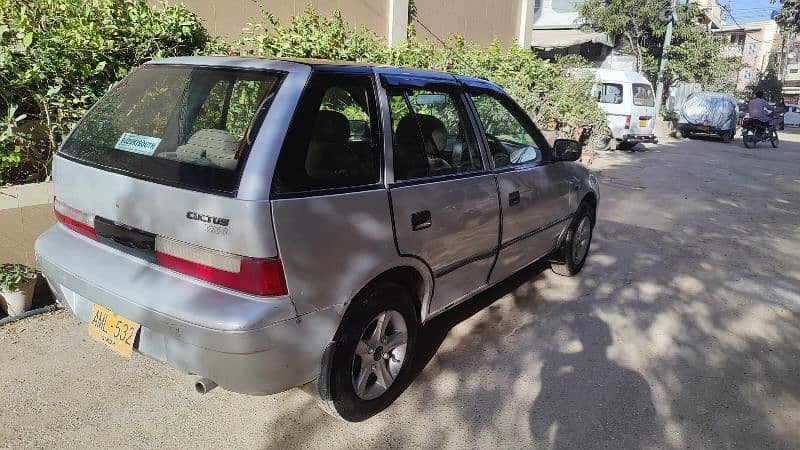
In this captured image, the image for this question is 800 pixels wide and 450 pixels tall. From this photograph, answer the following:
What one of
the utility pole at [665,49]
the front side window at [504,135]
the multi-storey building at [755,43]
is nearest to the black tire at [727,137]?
the utility pole at [665,49]

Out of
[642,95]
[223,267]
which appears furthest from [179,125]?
[642,95]

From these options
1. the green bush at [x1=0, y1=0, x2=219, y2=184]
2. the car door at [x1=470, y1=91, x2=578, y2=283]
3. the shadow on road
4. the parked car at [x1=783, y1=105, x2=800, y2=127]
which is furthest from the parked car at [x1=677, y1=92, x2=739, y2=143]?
the green bush at [x1=0, y1=0, x2=219, y2=184]

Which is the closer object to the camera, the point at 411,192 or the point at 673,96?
the point at 411,192

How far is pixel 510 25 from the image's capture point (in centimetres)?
1417

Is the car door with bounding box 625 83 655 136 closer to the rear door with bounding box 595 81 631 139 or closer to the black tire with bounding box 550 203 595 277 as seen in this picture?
the rear door with bounding box 595 81 631 139

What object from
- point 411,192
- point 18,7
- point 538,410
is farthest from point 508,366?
point 18,7

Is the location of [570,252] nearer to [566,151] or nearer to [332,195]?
[566,151]

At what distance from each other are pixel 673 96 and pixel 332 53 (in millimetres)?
27420

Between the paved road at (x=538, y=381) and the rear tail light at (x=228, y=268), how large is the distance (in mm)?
903

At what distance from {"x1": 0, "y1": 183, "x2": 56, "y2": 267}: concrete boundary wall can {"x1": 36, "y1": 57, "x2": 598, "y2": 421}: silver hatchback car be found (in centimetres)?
127

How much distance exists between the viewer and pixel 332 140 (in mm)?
2457

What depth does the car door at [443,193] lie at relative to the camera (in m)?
2.71

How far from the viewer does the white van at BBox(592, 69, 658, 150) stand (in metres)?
14.3

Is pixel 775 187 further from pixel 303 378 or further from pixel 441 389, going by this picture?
pixel 303 378
